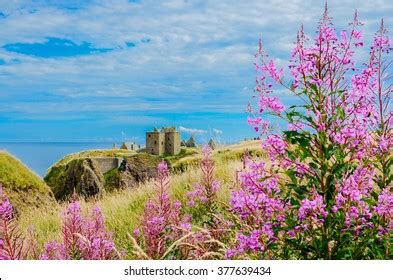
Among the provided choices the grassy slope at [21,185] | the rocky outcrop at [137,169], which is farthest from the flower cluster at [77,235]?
the rocky outcrop at [137,169]

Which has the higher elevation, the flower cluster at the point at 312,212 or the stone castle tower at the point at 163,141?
the flower cluster at the point at 312,212

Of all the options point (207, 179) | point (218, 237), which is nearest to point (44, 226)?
point (207, 179)

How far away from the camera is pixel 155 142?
63.8m

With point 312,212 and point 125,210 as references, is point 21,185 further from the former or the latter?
point 312,212

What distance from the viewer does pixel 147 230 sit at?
547cm

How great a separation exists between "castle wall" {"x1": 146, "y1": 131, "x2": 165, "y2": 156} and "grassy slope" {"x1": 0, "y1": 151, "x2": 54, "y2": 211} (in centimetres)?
4405

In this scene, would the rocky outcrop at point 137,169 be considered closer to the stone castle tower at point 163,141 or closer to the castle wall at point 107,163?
the castle wall at point 107,163

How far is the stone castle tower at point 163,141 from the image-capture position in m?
63.1

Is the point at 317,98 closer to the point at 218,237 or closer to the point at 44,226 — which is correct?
the point at 218,237

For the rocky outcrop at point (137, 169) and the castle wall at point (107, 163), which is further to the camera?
the castle wall at point (107, 163)

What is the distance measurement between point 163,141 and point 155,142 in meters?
1.09

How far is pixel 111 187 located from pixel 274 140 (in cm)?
2058

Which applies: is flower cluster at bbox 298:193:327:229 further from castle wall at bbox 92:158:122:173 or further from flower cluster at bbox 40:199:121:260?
castle wall at bbox 92:158:122:173
